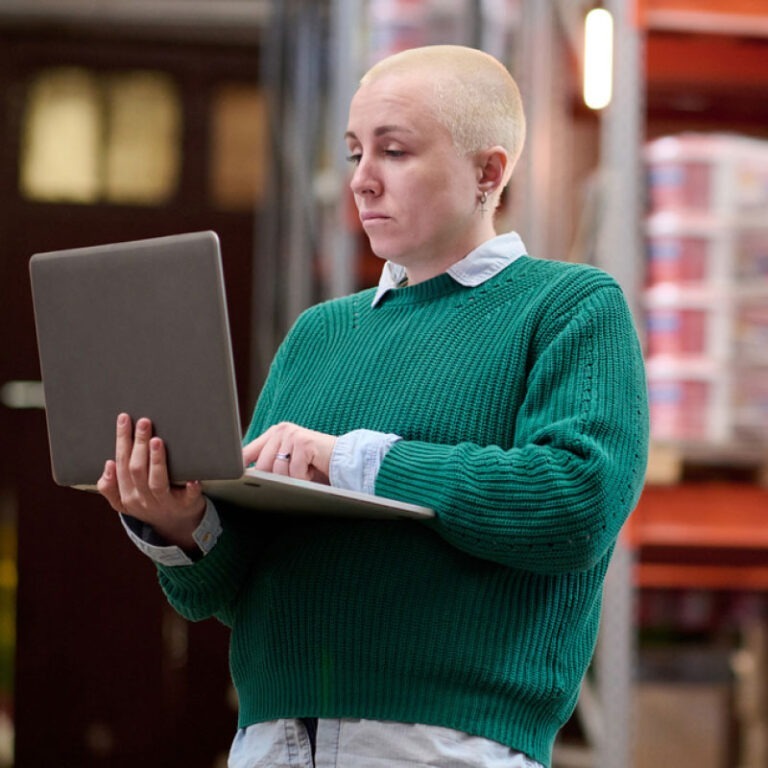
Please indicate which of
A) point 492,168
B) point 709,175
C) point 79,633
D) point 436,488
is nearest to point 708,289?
point 709,175

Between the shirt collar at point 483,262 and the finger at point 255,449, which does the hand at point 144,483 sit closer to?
the finger at point 255,449

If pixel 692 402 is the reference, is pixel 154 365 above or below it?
above

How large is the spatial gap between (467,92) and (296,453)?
418 mm

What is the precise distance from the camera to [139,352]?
1.26 meters

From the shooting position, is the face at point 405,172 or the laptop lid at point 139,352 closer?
the laptop lid at point 139,352

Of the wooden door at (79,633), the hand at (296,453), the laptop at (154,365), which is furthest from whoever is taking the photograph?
the wooden door at (79,633)

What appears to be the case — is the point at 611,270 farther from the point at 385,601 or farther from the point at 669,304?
the point at 385,601

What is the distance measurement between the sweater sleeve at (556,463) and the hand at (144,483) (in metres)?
0.19

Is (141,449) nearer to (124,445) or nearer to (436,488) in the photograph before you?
(124,445)

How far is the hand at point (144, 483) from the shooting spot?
124cm

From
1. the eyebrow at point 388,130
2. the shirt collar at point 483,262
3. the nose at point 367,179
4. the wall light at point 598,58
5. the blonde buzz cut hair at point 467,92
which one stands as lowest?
the shirt collar at point 483,262

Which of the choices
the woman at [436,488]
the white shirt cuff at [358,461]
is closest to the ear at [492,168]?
the woman at [436,488]

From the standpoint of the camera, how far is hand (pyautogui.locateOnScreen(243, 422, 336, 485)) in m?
1.31

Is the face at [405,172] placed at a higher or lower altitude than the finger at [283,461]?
higher
